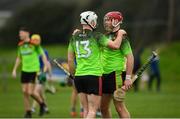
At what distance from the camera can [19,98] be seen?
111 feet

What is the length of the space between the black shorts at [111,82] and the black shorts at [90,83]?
70cm

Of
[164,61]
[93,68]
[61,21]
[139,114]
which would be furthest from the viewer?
[61,21]

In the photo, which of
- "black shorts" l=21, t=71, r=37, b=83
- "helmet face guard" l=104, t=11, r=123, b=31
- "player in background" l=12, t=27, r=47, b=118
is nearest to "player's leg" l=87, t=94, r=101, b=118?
"helmet face guard" l=104, t=11, r=123, b=31

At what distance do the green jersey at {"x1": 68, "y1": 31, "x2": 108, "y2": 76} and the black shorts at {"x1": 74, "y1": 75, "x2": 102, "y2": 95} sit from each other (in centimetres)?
8

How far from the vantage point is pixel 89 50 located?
56.5 feet

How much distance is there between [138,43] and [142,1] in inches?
166

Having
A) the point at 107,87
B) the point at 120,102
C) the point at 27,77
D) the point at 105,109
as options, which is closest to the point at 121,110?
the point at 120,102

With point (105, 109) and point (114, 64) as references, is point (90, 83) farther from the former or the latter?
point (105, 109)

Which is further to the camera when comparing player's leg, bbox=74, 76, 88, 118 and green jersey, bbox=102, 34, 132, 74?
green jersey, bbox=102, 34, 132, 74

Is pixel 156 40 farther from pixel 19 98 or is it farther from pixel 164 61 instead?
pixel 19 98

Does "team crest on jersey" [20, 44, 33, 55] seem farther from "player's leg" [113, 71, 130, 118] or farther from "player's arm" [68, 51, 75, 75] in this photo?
"player's leg" [113, 71, 130, 118]

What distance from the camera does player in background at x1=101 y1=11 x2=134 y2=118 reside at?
1788 centimetres

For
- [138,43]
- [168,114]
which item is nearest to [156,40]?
[138,43]

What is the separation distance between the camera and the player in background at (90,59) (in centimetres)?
1720
